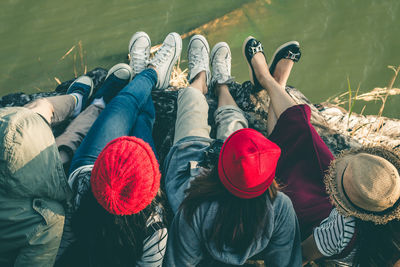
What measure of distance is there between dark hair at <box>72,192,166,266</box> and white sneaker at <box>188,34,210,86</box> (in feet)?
5.15

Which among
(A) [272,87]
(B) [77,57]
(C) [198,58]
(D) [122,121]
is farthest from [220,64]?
(B) [77,57]

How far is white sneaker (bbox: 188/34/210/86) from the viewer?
229 centimetres

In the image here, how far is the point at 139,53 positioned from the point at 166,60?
0.31 metres

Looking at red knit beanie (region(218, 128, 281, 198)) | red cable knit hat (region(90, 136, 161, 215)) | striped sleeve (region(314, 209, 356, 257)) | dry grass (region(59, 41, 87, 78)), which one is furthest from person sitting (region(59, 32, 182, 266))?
dry grass (region(59, 41, 87, 78))

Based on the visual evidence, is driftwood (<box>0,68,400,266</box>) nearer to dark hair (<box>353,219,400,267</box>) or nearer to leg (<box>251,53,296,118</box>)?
leg (<box>251,53,296,118</box>)

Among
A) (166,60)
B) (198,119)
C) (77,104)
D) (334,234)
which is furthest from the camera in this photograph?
(166,60)

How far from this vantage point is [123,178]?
77 centimetres

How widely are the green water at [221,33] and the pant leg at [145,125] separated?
1.25 meters

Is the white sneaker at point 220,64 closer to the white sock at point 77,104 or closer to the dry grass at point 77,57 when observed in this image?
the white sock at point 77,104

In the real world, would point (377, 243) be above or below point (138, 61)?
below

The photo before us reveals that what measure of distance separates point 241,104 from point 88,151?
127cm

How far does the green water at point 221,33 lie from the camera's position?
2.78 meters

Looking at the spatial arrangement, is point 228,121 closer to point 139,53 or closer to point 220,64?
point 220,64

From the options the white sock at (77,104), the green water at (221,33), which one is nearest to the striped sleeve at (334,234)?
the white sock at (77,104)
